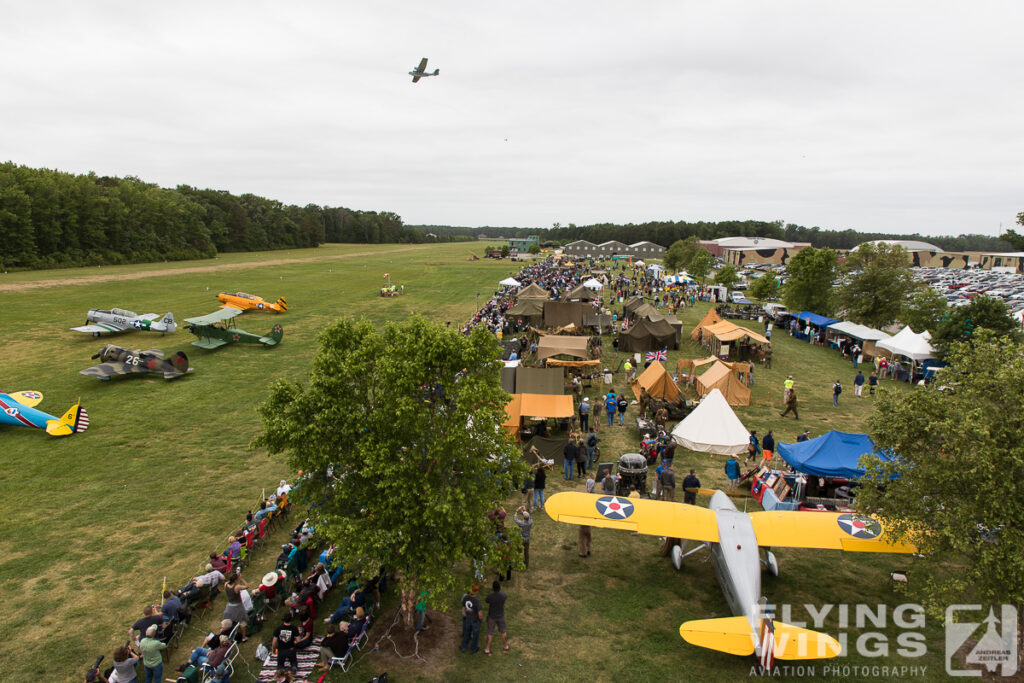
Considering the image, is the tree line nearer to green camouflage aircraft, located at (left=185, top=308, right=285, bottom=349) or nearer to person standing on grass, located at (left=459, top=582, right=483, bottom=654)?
green camouflage aircraft, located at (left=185, top=308, right=285, bottom=349)

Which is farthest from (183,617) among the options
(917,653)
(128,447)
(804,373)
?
(804,373)

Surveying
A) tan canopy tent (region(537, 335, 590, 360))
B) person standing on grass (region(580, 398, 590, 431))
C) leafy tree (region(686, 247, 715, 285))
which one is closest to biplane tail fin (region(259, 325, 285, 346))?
tan canopy tent (region(537, 335, 590, 360))

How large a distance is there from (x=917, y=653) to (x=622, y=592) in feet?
14.7

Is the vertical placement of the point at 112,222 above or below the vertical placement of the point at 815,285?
above

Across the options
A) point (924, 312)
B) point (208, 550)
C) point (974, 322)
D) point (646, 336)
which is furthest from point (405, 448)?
point (924, 312)

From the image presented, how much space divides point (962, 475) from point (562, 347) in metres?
15.7

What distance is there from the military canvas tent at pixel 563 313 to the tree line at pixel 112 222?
179 ft

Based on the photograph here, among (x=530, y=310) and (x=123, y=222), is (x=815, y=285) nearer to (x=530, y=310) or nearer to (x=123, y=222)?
(x=530, y=310)

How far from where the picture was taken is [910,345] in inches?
947

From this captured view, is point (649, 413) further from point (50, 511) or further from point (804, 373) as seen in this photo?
point (50, 511)

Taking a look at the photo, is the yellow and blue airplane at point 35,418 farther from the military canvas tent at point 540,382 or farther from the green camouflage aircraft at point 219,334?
the military canvas tent at point 540,382

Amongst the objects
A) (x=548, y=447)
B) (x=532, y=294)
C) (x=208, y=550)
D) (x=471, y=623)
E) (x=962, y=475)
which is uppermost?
(x=532, y=294)

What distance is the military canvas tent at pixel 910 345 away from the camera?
76.5ft

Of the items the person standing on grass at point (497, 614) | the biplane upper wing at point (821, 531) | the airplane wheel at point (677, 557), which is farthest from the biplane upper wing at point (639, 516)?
the person standing on grass at point (497, 614)
